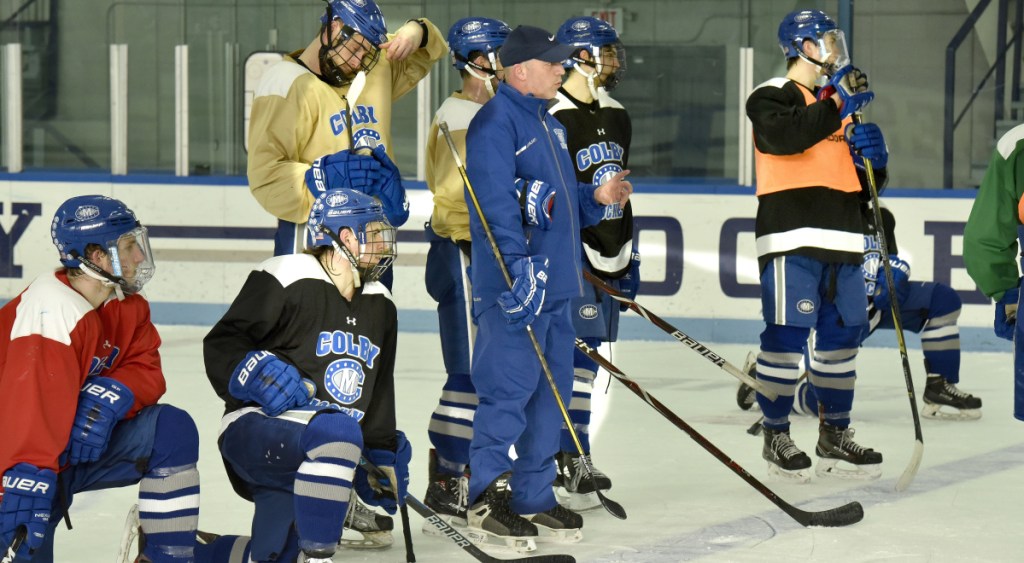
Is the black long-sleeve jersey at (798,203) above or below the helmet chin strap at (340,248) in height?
above

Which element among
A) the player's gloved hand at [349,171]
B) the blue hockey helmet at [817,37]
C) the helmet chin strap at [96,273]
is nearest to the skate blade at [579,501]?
the player's gloved hand at [349,171]

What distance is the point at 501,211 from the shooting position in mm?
3420

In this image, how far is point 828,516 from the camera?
365 cm

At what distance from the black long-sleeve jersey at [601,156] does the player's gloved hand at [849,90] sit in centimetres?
59

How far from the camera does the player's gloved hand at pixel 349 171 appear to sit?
335cm

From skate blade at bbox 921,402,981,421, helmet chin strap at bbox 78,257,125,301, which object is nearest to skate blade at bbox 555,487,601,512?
helmet chin strap at bbox 78,257,125,301

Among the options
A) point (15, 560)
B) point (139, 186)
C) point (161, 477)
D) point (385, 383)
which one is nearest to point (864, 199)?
point (385, 383)

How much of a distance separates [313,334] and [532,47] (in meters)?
0.96

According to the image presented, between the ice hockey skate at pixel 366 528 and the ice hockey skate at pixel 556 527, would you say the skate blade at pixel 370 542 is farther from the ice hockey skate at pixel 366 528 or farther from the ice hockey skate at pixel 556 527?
the ice hockey skate at pixel 556 527

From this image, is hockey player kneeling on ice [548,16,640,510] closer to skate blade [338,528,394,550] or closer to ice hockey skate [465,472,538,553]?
ice hockey skate [465,472,538,553]

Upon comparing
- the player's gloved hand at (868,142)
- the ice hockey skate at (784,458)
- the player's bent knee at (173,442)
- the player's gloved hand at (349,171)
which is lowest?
the ice hockey skate at (784,458)

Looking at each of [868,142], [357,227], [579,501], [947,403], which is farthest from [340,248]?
[947,403]

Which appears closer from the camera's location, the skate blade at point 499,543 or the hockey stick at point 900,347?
the skate blade at point 499,543

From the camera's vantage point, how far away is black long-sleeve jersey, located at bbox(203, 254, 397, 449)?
2908 mm
